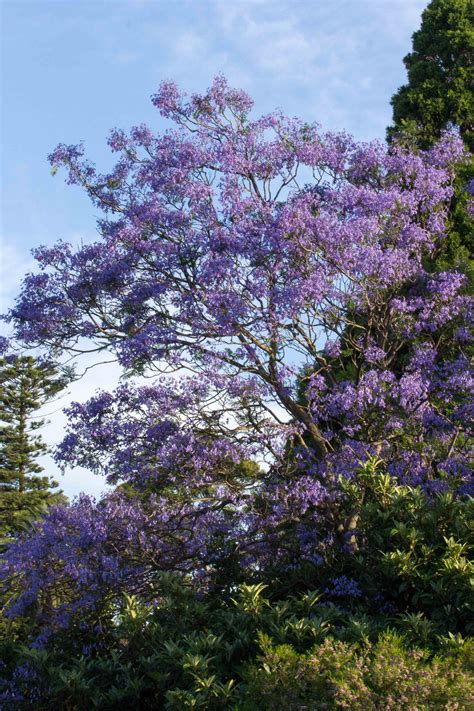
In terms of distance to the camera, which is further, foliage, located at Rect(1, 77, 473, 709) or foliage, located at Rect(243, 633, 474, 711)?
foliage, located at Rect(1, 77, 473, 709)

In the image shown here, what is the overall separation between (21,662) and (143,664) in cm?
218

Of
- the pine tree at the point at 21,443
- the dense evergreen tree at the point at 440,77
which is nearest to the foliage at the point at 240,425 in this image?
the dense evergreen tree at the point at 440,77

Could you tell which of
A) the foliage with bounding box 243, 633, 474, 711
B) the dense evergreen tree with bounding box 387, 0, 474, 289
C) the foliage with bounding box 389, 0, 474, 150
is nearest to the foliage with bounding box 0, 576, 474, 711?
the foliage with bounding box 243, 633, 474, 711

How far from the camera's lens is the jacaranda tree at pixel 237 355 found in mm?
10273

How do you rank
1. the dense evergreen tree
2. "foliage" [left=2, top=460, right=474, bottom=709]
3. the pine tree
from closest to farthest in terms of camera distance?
"foliage" [left=2, top=460, right=474, bottom=709], the dense evergreen tree, the pine tree

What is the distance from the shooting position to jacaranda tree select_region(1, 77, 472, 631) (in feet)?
33.7

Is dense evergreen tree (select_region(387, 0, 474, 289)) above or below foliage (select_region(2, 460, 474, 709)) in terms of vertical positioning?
above

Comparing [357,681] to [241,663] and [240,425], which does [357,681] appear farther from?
[240,425]

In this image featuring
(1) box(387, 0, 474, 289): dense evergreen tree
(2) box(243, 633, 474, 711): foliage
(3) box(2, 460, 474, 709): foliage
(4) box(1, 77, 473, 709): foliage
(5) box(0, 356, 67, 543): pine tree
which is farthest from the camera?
(5) box(0, 356, 67, 543): pine tree

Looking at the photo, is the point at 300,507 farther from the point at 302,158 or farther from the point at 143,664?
the point at 302,158

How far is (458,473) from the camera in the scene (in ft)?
35.5

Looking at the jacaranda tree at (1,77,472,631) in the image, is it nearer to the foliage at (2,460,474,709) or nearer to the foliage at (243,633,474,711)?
the foliage at (2,460,474,709)

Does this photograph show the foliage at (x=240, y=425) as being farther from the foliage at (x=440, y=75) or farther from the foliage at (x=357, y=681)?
the foliage at (x=440, y=75)

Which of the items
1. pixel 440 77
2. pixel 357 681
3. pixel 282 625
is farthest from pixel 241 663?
pixel 440 77
